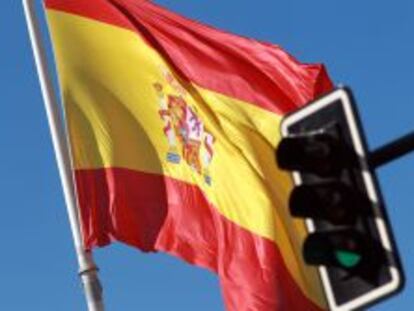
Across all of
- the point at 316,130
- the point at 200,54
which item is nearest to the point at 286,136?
the point at 316,130

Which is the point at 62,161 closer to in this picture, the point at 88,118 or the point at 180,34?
the point at 88,118

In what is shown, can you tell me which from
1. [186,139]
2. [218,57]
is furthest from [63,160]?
[218,57]

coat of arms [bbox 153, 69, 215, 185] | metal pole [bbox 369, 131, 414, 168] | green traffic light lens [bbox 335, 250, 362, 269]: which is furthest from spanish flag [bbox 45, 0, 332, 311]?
green traffic light lens [bbox 335, 250, 362, 269]

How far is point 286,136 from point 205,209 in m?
8.86

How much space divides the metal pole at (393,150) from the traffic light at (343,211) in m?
0.13

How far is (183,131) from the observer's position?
53.3 ft

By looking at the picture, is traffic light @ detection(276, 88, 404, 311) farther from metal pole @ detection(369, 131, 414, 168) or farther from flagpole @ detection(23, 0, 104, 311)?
flagpole @ detection(23, 0, 104, 311)

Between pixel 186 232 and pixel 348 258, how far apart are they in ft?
28.7

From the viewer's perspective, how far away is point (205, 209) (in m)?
15.7

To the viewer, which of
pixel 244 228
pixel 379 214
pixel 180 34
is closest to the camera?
pixel 379 214

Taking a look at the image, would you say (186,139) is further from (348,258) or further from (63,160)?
(348,258)

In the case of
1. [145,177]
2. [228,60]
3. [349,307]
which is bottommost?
[349,307]

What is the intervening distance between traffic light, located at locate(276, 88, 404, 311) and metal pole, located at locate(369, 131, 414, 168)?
0.42ft

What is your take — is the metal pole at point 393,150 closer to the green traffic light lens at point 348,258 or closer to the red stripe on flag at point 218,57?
the green traffic light lens at point 348,258
